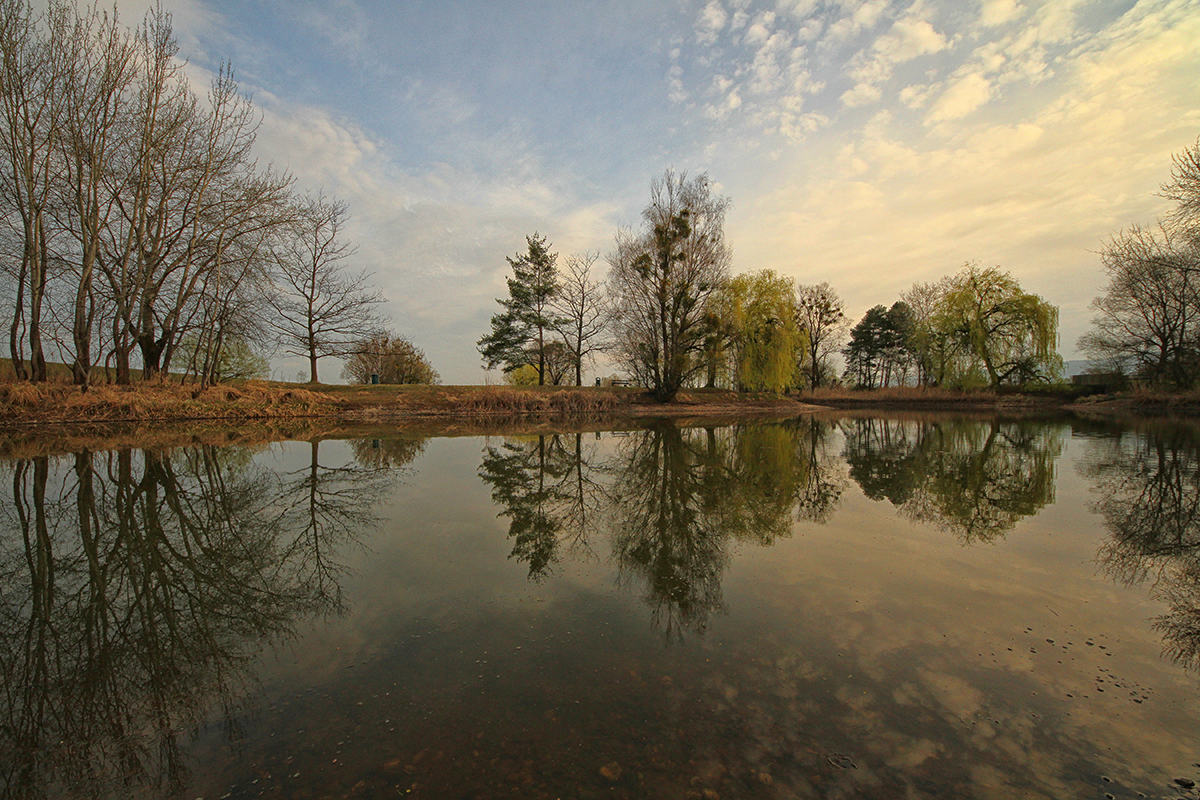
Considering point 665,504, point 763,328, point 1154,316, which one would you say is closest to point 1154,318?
A: point 1154,316

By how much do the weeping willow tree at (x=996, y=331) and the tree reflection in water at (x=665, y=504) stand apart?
30222 millimetres

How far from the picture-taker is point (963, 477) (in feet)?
25.5

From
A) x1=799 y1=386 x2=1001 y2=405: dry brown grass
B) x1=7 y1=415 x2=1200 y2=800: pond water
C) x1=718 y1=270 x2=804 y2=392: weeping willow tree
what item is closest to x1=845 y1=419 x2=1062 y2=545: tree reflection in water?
x1=7 y1=415 x2=1200 y2=800: pond water

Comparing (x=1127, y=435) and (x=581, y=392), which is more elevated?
(x=581, y=392)

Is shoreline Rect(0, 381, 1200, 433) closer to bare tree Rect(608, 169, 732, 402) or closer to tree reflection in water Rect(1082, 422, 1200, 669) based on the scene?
bare tree Rect(608, 169, 732, 402)

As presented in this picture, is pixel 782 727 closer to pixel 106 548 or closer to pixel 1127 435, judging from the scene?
pixel 106 548

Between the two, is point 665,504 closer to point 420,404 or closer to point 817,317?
point 420,404

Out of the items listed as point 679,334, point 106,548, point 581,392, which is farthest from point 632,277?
point 106,548

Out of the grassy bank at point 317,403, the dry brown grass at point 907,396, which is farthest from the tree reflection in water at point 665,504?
the dry brown grass at point 907,396

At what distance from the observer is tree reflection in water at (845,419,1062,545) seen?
5.52m

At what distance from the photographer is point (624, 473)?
8148 millimetres

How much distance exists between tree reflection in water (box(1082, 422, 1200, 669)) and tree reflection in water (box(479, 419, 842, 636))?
2463mm

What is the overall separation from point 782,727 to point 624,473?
6127 mm

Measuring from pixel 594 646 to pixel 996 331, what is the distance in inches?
1596
